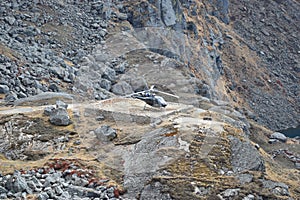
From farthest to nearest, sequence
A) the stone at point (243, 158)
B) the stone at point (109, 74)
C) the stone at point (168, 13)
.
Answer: the stone at point (168, 13) < the stone at point (109, 74) < the stone at point (243, 158)

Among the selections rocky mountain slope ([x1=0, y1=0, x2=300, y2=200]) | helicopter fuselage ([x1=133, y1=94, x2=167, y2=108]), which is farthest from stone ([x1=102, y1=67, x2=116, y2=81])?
helicopter fuselage ([x1=133, y1=94, x2=167, y2=108])

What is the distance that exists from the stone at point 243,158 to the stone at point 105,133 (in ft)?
19.9

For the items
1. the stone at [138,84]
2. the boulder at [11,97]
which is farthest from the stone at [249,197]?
the stone at [138,84]

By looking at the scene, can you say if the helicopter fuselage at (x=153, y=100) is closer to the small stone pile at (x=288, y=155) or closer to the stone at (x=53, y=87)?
the stone at (x=53, y=87)

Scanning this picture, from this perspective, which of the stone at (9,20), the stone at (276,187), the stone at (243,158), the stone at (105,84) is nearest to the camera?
the stone at (276,187)

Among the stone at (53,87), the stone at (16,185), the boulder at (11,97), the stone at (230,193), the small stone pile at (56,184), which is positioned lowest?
the stone at (53,87)

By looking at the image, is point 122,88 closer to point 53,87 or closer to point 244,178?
point 53,87

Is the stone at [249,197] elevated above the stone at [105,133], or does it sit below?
above

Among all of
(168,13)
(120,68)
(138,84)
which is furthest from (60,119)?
(168,13)

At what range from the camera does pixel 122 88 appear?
1757 inches

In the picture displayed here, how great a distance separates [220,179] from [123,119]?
8926 mm

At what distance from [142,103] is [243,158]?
10.1 metres

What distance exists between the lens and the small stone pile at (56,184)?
1628 cm

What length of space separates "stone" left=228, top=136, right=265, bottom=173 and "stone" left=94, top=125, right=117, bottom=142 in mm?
6058
